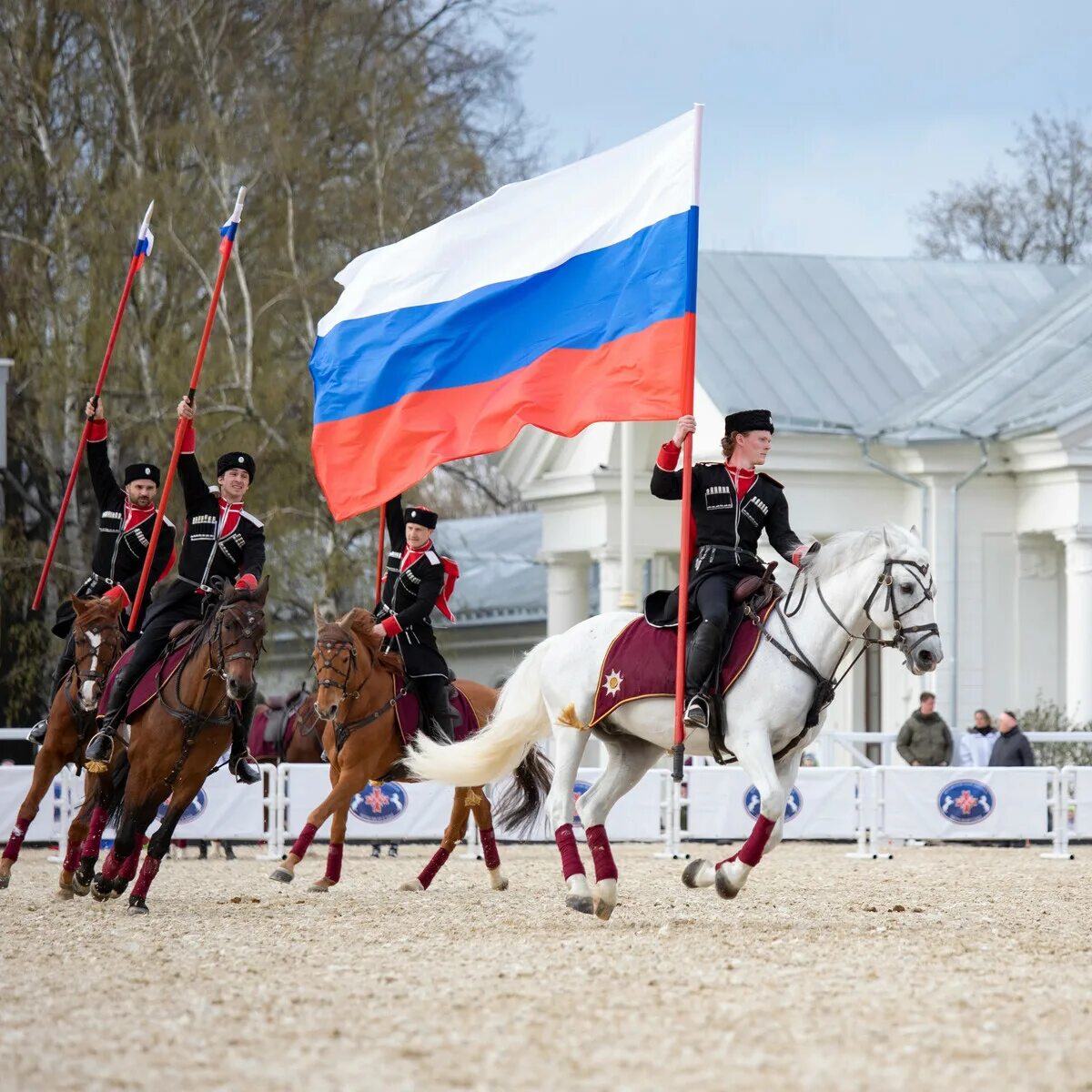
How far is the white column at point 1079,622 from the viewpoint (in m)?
31.9

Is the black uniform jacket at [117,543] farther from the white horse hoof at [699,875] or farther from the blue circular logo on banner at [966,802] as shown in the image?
the blue circular logo on banner at [966,802]

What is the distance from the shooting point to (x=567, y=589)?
3884cm

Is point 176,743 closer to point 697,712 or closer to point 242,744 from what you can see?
point 242,744

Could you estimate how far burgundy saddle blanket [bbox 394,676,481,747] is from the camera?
15312mm

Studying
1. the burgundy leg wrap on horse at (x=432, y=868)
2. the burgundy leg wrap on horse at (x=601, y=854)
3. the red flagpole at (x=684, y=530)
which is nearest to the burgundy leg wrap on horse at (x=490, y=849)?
the burgundy leg wrap on horse at (x=432, y=868)

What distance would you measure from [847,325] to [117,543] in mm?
24728

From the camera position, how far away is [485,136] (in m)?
37.3

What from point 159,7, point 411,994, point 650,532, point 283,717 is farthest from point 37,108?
point 411,994

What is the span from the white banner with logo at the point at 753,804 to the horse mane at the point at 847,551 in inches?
394

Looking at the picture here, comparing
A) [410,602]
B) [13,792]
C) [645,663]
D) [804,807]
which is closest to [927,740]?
[804,807]

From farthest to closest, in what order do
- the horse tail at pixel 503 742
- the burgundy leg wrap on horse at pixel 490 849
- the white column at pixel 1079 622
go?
the white column at pixel 1079 622, the burgundy leg wrap on horse at pixel 490 849, the horse tail at pixel 503 742

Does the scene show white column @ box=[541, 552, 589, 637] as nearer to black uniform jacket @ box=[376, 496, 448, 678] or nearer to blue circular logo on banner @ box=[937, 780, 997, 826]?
blue circular logo on banner @ box=[937, 780, 997, 826]

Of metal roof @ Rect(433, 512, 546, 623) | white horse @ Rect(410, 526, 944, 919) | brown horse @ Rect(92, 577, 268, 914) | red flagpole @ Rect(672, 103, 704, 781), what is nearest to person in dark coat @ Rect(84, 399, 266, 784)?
brown horse @ Rect(92, 577, 268, 914)

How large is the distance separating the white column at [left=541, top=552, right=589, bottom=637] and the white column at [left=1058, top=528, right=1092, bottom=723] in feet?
31.7
